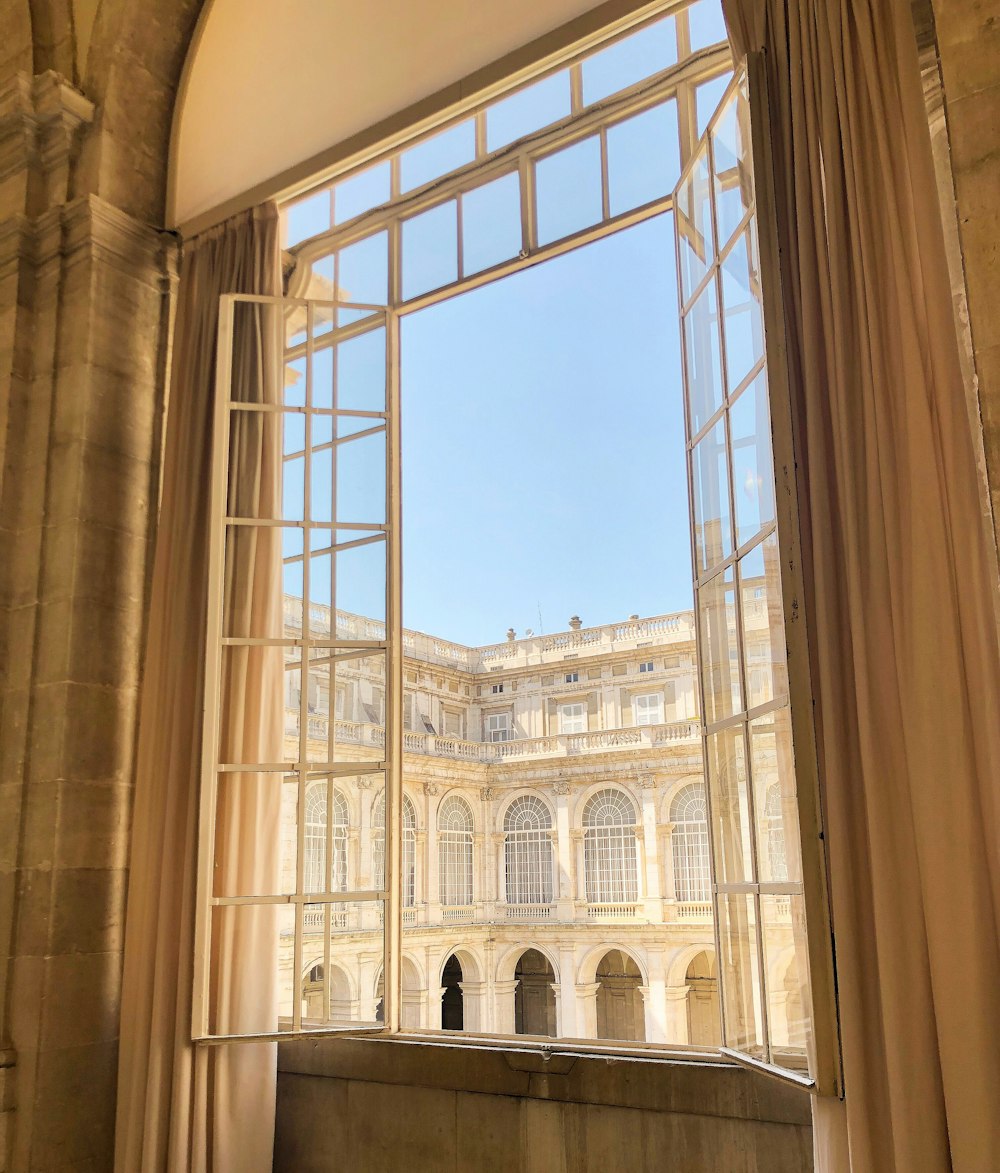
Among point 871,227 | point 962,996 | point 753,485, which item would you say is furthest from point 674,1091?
point 871,227

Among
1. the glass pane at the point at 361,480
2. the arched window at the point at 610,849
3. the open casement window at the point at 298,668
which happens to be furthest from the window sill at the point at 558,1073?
the arched window at the point at 610,849

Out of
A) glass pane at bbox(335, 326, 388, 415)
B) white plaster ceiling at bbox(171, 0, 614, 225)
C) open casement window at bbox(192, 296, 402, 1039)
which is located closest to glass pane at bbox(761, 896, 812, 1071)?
open casement window at bbox(192, 296, 402, 1039)

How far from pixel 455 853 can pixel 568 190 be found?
29798mm

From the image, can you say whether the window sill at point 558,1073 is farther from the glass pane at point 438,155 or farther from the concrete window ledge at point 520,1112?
the glass pane at point 438,155

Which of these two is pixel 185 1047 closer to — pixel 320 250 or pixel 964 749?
pixel 964 749

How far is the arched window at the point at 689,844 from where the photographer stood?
28.4 metres

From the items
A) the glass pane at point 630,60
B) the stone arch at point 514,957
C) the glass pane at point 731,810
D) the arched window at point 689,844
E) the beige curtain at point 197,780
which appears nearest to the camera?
the glass pane at point 731,810

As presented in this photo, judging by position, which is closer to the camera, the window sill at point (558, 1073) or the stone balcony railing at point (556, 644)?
the window sill at point (558, 1073)

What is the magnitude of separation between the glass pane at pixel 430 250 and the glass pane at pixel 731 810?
1978 millimetres

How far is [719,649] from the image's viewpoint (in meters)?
2.58

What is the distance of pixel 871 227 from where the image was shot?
7.11 feet

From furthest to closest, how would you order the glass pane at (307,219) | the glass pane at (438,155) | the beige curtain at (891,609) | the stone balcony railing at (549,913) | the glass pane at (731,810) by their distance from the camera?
the stone balcony railing at (549,913), the glass pane at (307,219), the glass pane at (438,155), the glass pane at (731,810), the beige curtain at (891,609)

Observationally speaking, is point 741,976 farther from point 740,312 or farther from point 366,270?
point 366,270

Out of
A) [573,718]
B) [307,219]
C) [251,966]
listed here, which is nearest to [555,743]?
[573,718]
